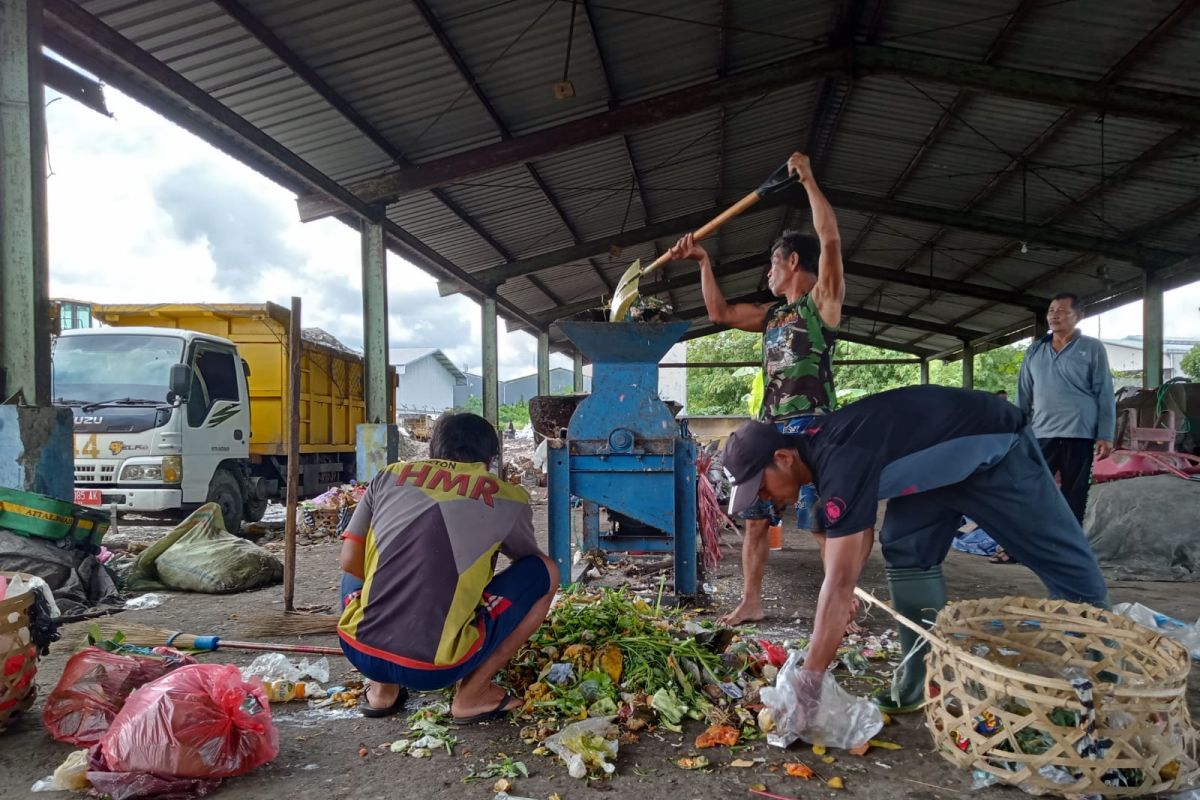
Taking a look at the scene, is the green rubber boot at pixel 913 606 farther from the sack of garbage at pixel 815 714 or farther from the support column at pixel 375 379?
the support column at pixel 375 379

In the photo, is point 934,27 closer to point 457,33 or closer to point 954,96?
point 954,96

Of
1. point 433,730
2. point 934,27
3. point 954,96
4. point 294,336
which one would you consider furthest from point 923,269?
point 433,730

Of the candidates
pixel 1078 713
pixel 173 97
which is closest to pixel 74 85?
pixel 173 97

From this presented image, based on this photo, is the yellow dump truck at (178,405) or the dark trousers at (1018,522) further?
the yellow dump truck at (178,405)

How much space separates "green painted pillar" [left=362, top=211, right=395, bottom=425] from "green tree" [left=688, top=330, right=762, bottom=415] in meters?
18.1

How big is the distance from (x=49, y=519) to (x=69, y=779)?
2.78m

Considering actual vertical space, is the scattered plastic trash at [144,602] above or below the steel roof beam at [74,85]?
below

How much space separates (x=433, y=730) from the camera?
2.52 m

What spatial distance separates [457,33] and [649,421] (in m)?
4.00

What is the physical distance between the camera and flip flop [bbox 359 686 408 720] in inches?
105

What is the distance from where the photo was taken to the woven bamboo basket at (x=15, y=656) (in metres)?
2.41

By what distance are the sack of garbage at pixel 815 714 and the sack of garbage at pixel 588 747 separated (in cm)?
53

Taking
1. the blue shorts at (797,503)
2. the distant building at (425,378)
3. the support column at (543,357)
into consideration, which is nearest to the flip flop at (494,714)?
the blue shorts at (797,503)

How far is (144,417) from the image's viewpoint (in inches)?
264
